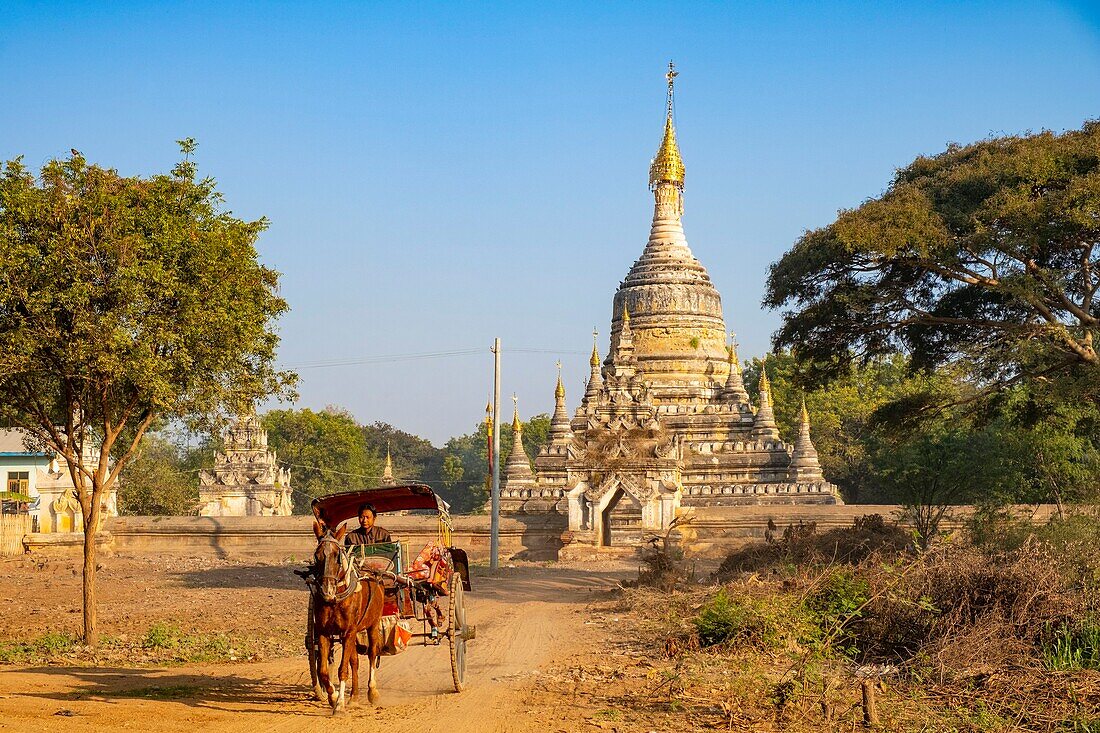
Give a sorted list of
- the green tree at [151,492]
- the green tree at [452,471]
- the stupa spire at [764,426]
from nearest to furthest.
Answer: the stupa spire at [764,426], the green tree at [151,492], the green tree at [452,471]

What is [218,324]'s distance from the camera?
52.8 ft

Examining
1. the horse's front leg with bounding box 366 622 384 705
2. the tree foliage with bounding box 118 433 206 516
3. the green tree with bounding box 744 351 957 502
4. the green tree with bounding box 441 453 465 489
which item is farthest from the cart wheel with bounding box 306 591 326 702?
the green tree with bounding box 441 453 465 489

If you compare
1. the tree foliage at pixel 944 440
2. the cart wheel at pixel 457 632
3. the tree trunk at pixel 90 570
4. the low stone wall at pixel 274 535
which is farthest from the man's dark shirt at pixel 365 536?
the low stone wall at pixel 274 535

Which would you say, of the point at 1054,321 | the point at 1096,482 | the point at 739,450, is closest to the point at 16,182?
the point at 1054,321

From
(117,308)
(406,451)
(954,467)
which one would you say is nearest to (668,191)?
(954,467)

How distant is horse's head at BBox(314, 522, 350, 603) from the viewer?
10227 mm

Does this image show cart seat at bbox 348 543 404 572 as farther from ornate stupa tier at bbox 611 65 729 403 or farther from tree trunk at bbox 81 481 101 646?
ornate stupa tier at bbox 611 65 729 403

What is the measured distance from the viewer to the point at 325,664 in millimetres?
10523

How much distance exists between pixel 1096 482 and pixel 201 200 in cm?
1688

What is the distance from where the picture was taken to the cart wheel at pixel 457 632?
1165 cm

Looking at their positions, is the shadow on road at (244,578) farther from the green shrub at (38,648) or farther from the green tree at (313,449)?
the green tree at (313,449)

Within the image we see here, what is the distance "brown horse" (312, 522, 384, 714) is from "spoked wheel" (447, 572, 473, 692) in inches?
37.0

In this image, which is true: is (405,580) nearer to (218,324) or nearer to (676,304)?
(218,324)

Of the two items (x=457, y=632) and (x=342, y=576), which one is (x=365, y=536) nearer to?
→ (x=457, y=632)
